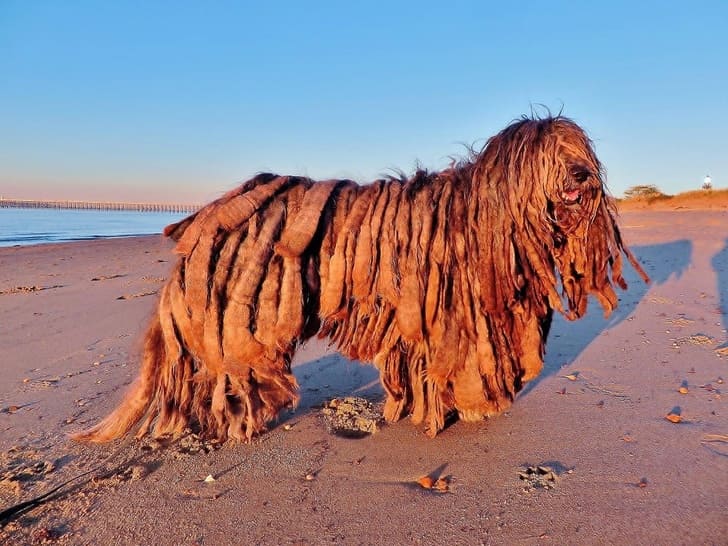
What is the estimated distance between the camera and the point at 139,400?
3662 mm

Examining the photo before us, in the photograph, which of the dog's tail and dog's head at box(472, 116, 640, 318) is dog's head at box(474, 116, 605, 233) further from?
the dog's tail

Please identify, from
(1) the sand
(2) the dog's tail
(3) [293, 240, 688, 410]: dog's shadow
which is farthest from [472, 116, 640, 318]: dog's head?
(2) the dog's tail

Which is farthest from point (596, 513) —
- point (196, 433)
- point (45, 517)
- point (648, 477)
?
point (45, 517)

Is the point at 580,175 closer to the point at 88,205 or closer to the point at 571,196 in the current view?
the point at 571,196

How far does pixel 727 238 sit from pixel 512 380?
45.3 ft

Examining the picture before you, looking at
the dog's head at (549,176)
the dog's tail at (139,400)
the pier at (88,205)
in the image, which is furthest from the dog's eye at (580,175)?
the pier at (88,205)

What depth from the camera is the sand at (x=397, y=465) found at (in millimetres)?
2602

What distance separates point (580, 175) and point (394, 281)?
49.5 inches

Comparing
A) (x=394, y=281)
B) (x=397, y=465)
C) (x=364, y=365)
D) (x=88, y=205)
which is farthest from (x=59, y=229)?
(x=88, y=205)

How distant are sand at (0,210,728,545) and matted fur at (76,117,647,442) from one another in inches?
11.8

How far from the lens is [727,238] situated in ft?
46.8

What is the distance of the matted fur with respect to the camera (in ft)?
10.8

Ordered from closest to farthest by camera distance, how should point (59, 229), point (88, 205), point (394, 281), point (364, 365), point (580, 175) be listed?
point (580, 175) → point (394, 281) → point (364, 365) → point (59, 229) → point (88, 205)

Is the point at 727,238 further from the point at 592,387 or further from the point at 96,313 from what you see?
the point at 96,313
